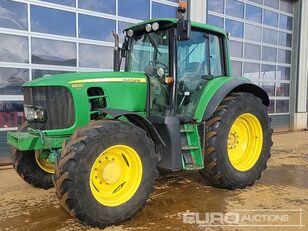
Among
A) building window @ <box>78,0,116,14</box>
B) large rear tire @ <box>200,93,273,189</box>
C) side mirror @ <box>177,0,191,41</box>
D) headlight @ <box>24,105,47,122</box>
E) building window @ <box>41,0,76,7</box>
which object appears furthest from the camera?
building window @ <box>78,0,116,14</box>

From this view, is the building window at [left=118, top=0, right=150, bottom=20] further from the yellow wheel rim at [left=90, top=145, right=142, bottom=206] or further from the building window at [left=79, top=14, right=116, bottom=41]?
the yellow wheel rim at [left=90, top=145, right=142, bottom=206]

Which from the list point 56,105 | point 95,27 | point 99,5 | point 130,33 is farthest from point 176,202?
point 99,5

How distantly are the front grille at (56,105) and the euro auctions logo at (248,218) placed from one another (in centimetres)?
162

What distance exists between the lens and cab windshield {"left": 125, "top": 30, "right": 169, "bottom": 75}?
444 centimetres

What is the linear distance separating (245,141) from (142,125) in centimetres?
187

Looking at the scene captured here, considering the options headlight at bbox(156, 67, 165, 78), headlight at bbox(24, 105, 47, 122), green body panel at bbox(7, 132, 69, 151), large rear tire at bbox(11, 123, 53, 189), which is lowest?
large rear tire at bbox(11, 123, 53, 189)

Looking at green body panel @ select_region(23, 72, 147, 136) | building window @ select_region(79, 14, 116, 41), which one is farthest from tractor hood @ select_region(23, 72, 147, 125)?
building window @ select_region(79, 14, 116, 41)

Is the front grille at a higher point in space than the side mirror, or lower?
lower

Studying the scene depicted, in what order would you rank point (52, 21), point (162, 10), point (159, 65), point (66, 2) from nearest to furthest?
point (159, 65)
point (52, 21)
point (66, 2)
point (162, 10)

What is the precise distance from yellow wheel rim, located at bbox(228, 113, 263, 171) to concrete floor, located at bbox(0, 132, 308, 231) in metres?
0.39

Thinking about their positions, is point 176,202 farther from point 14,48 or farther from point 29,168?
point 14,48

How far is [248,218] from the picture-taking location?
376cm

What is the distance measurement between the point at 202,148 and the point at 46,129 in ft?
6.17

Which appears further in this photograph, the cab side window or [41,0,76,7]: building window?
[41,0,76,7]: building window
